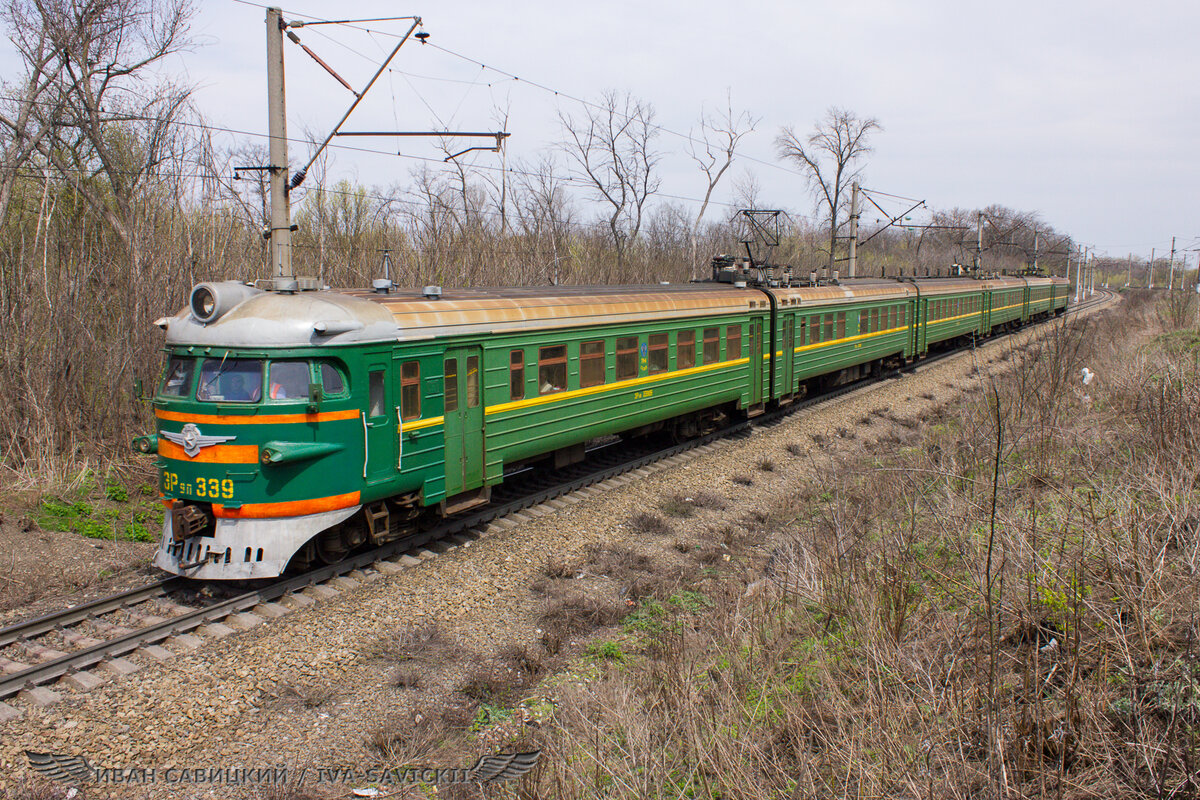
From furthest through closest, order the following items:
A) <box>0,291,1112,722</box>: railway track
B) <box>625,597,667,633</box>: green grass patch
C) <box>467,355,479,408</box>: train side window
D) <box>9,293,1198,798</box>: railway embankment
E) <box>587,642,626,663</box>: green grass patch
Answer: <box>467,355,479,408</box>: train side window, <box>625,597,667,633</box>: green grass patch, <box>587,642,626,663</box>: green grass patch, <box>0,291,1112,722</box>: railway track, <box>9,293,1198,798</box>: railway embankment

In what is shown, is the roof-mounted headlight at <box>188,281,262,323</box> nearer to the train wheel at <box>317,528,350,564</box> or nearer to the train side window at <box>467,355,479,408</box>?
the train wheel at <box>317,528,350,564</box>

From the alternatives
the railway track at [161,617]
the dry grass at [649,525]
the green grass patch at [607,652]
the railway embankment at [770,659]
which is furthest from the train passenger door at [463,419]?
the green grass patch at [607,652]

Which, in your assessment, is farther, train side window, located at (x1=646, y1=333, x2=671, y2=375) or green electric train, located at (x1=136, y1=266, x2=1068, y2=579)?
train side window, located at (x1=646, y1=333, x2=671, y2=375)

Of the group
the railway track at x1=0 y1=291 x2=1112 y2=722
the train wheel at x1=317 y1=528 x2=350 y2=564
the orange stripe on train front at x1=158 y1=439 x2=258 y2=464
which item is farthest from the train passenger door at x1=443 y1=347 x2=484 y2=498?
the orange stripe on train front at x1=158 y1=439 x2=258 y2=464

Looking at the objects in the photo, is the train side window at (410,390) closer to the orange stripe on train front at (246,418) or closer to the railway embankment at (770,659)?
the orange stripe on train front at (246,418)

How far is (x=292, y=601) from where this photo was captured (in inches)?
301

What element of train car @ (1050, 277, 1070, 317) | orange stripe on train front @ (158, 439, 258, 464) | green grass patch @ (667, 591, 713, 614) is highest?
train car @ (1050, 277, 1070, 317)

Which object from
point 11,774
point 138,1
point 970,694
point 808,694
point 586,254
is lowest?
point 11,774

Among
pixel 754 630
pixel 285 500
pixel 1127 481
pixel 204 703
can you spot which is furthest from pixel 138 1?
pixel 1127 481

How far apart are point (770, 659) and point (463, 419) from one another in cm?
498

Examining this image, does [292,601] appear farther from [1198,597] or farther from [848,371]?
[848,371]

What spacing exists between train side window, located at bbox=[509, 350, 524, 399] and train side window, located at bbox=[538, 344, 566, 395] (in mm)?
357

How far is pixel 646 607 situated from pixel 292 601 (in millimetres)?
3397

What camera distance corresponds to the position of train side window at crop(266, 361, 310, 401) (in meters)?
7.56
